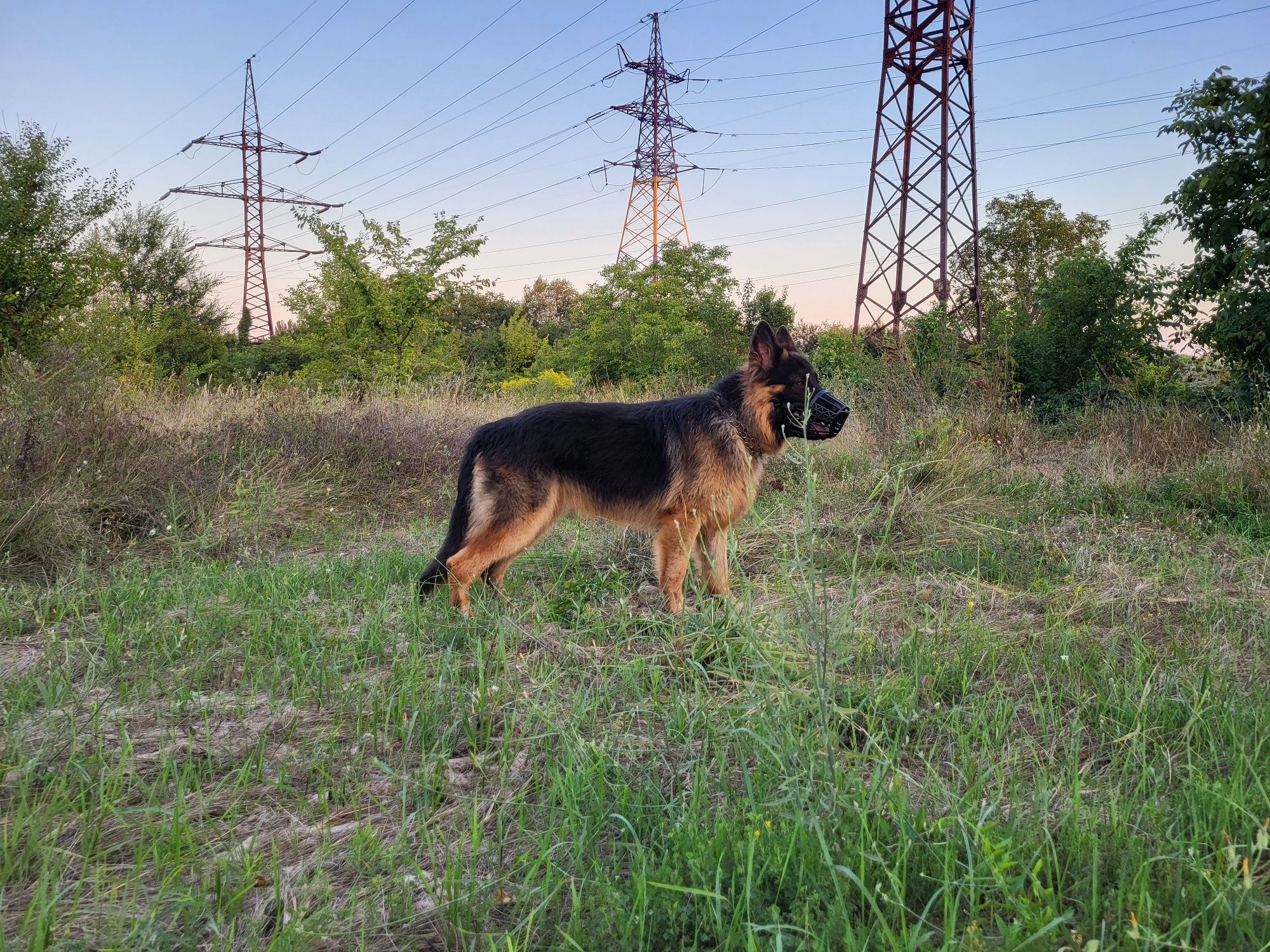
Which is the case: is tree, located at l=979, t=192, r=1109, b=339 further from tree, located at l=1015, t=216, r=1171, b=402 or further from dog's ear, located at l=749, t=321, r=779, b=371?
dog's ear, located at l=749, t=321, r=779, b=371

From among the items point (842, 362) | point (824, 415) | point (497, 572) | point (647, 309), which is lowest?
point (497, 572)

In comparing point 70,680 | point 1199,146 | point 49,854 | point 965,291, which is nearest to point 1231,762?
point 49,854

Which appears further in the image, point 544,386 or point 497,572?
point 544,386

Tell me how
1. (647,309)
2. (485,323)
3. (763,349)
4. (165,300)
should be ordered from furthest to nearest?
(485,323) < (165,300) < (647,309) < (763,349)

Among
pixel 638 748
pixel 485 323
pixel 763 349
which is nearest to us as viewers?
pixel 638 748

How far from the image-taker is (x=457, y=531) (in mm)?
4715

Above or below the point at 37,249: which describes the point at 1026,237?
above

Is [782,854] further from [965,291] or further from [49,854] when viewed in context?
[965,291]

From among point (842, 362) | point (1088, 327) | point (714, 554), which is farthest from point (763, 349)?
point (1088, 327)

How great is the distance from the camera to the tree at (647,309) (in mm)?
24375

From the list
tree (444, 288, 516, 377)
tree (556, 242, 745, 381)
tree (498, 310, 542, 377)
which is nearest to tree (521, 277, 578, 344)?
tree (444, 288, 516, 377)

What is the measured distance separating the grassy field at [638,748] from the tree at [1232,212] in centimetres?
694

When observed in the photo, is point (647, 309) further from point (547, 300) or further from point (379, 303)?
point (547, 300)

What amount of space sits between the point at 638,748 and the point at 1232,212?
43.5ft
